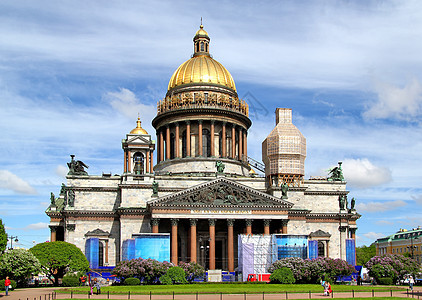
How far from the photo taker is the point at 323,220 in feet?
279

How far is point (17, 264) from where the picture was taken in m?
61.8

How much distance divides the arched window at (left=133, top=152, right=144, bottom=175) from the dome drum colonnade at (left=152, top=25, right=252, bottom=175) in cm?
653

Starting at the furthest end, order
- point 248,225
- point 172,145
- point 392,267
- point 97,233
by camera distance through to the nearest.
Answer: point 172,145 < point 97,233 < point 248,225 < point 392,267

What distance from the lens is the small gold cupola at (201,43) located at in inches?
4045

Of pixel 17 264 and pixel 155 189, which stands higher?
pixel 155 189

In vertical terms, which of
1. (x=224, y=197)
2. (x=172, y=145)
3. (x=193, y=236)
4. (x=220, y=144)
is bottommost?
(x=193, y=236)

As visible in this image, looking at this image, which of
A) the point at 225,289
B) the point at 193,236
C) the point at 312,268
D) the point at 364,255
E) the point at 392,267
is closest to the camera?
the point at 225,289

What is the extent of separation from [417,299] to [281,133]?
48.5 m

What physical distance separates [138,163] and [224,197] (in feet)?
51.1

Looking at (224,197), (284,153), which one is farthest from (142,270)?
(284,153)

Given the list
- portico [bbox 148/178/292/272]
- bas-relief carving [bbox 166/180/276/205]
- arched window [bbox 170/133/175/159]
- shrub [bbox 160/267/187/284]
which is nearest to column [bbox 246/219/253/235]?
portico [bbox 148/178/292/272]

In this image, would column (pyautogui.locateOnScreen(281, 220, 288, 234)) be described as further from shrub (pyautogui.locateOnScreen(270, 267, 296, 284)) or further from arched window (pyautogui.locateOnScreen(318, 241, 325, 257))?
shrub (pyautogui.locateOnScreen(270, 267, 296, 284))

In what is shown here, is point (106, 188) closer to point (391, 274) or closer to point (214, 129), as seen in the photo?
point (214, 129)

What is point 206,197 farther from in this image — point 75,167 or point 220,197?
point 75,167
